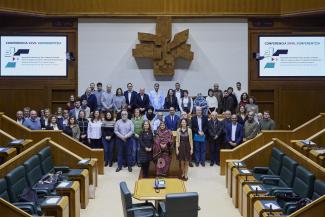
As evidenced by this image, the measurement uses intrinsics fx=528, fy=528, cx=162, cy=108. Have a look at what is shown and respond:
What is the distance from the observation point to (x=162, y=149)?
10523mm

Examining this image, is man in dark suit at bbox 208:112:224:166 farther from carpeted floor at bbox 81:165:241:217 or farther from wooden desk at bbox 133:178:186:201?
wooden desk at bbox 133:178:186:201

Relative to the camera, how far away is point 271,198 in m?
7.22

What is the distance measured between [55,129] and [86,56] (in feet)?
11.2

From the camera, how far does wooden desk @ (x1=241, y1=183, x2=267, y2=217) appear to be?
7.40 meters

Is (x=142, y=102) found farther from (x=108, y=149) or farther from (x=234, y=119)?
(x=234, y=119)

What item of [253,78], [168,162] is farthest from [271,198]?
[253,78]

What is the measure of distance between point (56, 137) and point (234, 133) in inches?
152

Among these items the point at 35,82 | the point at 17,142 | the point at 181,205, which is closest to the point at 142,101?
the point at 35,82

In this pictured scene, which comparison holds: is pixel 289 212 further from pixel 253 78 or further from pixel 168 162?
pixel 253 78

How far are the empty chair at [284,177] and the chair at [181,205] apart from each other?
7.04 feet

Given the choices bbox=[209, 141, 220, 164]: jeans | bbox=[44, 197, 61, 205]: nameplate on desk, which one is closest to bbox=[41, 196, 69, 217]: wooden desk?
bbox=[44, 197, 61, 205]: nameplate on desk

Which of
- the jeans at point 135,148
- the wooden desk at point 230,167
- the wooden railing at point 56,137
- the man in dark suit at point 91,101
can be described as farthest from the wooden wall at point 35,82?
the wooden desk at point 230,167

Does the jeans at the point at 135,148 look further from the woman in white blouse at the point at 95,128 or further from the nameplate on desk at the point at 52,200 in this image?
the nameplate on desk at the point at 52,200

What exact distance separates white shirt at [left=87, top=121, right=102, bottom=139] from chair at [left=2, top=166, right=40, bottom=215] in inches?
148
